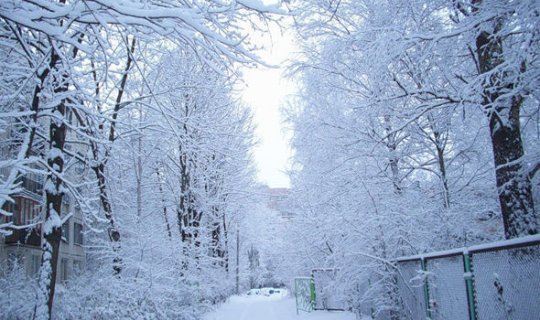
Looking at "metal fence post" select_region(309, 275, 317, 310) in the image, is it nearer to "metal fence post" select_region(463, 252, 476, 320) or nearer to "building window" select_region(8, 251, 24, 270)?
"building window" select_region(8, 251, 24, 270)

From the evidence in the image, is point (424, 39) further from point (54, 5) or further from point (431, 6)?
point (54, 5)

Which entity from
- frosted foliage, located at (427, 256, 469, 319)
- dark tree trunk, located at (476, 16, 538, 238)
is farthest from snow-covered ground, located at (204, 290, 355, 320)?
dark tree trunk, located at (476, 16, 538, 238)

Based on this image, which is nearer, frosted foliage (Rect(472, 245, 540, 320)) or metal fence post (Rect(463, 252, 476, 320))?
frosted foliage (Rect(472, 245, 540, 320))

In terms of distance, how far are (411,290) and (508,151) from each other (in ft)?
11.5

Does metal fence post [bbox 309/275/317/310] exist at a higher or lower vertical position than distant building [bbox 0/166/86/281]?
lower

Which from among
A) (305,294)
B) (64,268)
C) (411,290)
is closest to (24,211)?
(64,268)

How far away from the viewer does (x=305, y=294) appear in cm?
2114

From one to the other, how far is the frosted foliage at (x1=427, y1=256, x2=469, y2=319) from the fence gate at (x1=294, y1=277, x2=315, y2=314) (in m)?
13.2

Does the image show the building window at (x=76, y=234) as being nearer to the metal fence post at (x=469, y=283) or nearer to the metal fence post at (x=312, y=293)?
the metal fence post at (x=312, y=293)

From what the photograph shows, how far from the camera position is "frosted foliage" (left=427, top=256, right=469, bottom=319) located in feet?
20.9

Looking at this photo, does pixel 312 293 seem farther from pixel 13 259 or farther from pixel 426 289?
pixel 13 259

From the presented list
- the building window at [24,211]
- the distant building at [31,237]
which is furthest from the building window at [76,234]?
the building window at [24,211]

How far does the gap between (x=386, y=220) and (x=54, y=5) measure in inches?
301

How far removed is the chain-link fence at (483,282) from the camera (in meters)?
4.72
